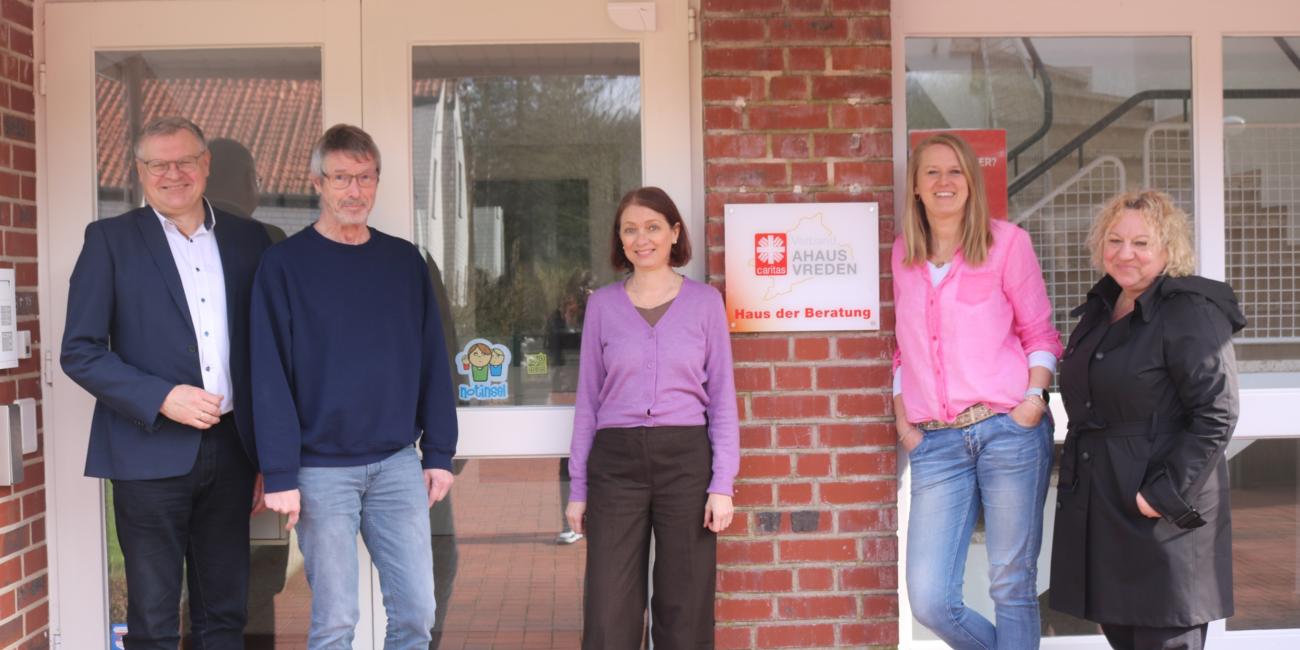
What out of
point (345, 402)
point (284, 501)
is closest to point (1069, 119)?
point (345, 402)

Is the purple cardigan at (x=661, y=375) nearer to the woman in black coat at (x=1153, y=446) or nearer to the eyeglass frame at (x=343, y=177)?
the eyeglass frame at (x=343, y=177)

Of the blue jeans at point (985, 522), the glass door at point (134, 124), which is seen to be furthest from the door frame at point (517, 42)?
the blue jeans at point (985, 522)

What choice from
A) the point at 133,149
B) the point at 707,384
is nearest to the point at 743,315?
the point at 707,384

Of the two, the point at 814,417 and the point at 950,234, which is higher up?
the point at 950,234

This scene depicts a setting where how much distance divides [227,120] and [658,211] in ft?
5.39

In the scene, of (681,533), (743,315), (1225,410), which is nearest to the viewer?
(1225,410)

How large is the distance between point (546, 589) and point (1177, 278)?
229 centimetres

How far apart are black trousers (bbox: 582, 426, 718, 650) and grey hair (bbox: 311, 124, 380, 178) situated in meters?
1.08

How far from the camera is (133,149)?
3.74 metres

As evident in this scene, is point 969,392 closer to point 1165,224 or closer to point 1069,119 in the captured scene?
point 1165,224

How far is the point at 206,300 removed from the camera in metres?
3.14

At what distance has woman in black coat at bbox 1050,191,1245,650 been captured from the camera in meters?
2.75

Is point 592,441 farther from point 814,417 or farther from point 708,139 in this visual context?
point 708,139

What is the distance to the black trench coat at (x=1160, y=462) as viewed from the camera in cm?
275
